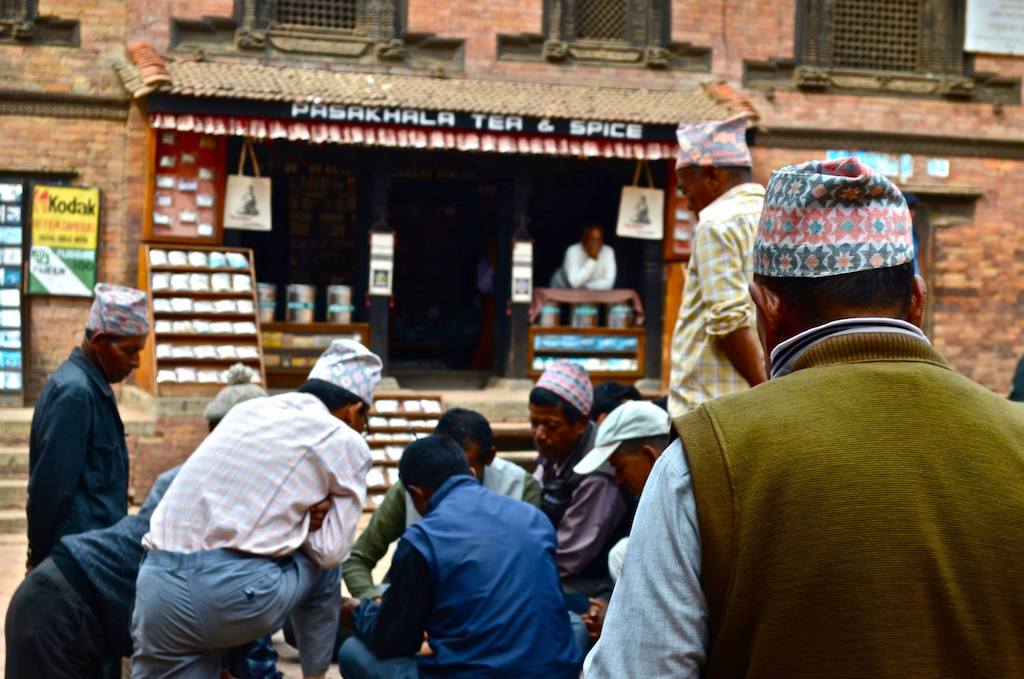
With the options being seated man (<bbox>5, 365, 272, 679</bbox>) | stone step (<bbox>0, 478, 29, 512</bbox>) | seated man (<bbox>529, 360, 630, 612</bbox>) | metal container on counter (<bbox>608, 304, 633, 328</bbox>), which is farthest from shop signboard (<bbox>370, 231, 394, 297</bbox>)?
seated man (<bbox>5, 365, 272, 679</bbox>)

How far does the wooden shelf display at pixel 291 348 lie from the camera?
506 inches

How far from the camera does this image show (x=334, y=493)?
4871mm

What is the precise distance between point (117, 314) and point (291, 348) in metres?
7.59

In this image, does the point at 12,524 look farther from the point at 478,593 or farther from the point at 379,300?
the point at 478,593

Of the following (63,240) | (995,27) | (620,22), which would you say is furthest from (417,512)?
(995,27)

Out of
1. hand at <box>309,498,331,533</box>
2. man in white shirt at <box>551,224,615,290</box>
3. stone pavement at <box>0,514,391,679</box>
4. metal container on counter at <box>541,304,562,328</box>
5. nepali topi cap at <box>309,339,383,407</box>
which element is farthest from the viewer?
man in white shirt at <box>551,224,615,290</box>

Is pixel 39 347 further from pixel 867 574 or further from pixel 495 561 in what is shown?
pixel 867 574

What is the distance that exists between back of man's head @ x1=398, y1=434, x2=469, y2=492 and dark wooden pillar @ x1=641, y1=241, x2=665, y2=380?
9.23m

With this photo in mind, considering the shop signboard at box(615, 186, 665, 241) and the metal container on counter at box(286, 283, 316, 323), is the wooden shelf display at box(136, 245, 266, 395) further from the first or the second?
the shop signboard at box(615, 186, 665, 241)

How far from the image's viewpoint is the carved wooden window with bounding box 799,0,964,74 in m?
14.8

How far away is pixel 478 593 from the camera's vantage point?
454 cm

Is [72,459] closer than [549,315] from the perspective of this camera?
Yes

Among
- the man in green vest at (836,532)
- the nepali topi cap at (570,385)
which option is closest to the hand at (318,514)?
the nepali topi cap at (570,385)

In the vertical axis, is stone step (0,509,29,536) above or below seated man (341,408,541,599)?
below
